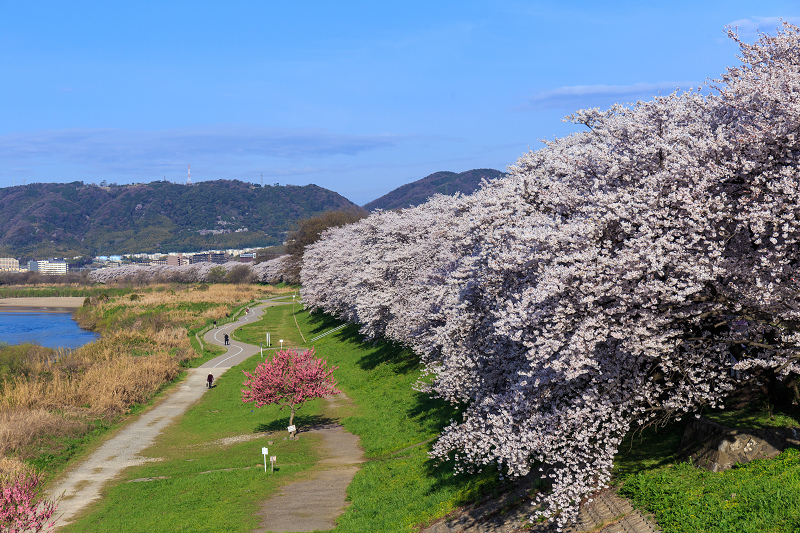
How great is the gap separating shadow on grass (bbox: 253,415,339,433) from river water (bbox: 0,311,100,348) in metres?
41.4

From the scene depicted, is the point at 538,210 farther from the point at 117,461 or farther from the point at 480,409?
the point at 117,461

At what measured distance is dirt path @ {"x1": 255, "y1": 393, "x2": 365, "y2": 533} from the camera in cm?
2002

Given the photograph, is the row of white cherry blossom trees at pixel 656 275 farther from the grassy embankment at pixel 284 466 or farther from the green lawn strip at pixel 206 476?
the green lawn strip at pixel 206 476

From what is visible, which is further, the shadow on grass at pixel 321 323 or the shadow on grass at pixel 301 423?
the shadow on grass at pixel 321 323

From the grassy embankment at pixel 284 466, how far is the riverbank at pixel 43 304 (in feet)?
319

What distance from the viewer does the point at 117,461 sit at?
2831 centimetres

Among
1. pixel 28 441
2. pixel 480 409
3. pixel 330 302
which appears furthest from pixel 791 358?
pixel 330 302

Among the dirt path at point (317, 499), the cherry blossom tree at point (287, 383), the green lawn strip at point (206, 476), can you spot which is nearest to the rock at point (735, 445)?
the dirt path at point (317, 499)

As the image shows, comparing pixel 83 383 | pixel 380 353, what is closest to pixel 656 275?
pixel 380 353

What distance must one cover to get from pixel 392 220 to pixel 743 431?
1503 inches

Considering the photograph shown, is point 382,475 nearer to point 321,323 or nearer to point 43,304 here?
point 321,323

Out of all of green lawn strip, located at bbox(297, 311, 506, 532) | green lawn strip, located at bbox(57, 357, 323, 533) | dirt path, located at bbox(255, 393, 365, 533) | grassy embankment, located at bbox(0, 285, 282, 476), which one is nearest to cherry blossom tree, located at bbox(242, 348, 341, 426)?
green lawn strip, located at bbox(57, 357, 323, 533)

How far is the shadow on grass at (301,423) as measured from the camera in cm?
3328

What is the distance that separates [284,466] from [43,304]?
12378cm
